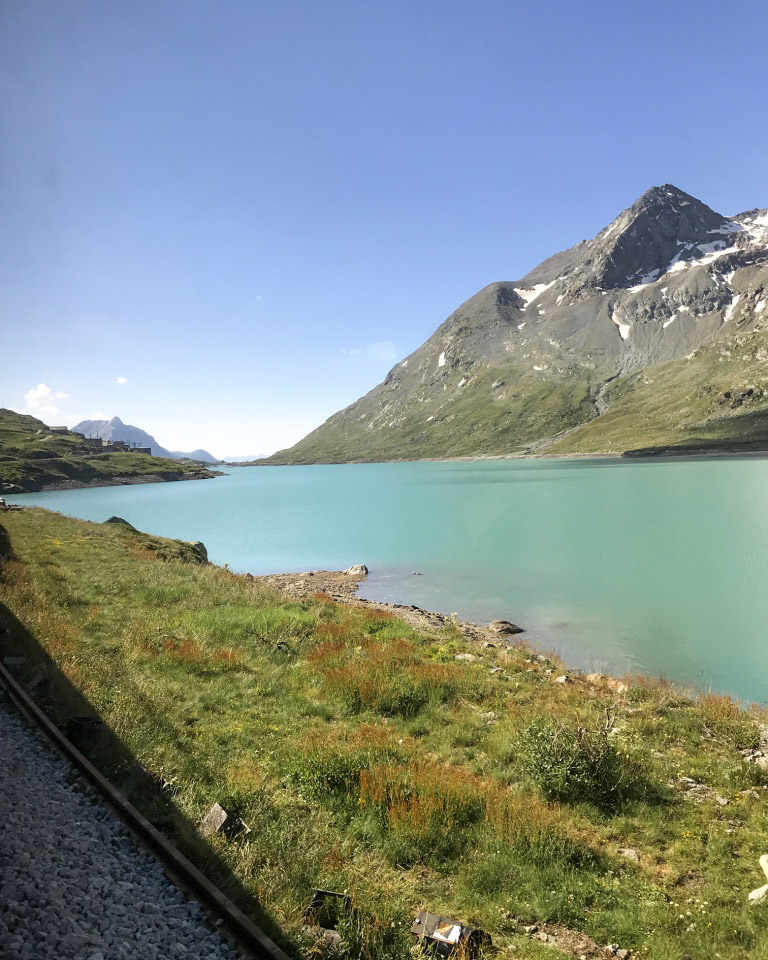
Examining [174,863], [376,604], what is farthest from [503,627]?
[174,863]

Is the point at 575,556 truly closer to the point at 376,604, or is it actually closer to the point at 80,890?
the point at 376,604

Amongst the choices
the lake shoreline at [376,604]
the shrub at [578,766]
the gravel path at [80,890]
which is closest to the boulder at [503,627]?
the lake shoreline at [376,604]

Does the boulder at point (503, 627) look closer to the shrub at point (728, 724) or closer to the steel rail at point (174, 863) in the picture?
the shrub at point (728, 724)

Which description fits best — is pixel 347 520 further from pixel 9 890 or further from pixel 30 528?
pixel 9 890

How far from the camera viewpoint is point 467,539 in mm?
61000

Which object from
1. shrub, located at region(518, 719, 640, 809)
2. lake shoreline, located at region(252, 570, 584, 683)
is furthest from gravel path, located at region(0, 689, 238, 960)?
lake shoreline, located at region(252, 570, 584, 683)

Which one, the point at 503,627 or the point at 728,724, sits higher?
the point at 728,724

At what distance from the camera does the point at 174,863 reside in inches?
265

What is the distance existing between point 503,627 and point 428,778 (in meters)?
19.6

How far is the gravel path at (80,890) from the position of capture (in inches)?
210

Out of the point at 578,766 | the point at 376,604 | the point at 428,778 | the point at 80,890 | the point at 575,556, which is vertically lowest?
the point at 575,556

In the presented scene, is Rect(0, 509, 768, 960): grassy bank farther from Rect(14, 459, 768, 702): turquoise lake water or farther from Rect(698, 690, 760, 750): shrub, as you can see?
Rect(14, 459, 768, 702): turquoise lake water

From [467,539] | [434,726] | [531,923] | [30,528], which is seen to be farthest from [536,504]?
[531,923]

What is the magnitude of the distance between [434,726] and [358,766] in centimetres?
333
